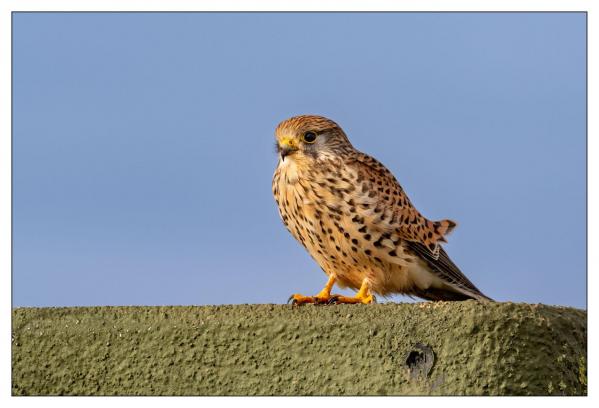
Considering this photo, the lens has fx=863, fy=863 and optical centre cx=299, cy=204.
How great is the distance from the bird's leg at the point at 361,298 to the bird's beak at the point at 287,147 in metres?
0.93

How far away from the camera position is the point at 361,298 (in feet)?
17.0

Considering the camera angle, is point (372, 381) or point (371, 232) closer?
point (372, 381)

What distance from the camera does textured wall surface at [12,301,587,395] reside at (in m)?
3.71

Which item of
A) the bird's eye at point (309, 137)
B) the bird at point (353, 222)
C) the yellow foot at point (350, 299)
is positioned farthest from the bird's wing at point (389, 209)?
the yellow foot at point (350, 299)

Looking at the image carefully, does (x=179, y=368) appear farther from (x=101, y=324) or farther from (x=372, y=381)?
(x=372, y=381)

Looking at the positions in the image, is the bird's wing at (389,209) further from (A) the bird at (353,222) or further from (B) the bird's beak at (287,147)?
(B) the bird's beak at (287,147)

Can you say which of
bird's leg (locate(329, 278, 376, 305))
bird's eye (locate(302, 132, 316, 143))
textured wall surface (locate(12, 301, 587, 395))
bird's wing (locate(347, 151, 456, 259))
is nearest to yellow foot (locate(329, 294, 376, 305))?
bird's leg (locate(329, 278, 376, 305))

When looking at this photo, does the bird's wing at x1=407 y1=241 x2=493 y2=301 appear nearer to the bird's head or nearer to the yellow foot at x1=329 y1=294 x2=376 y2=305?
the yellow foot at x1=329 y1=294 x2=376 y2=305

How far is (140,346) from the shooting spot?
416cm

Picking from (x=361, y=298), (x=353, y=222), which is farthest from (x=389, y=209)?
(x=361, y=298)

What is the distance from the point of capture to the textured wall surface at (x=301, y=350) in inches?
146

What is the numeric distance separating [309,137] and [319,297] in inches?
43.1

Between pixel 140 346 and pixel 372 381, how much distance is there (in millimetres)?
1151
